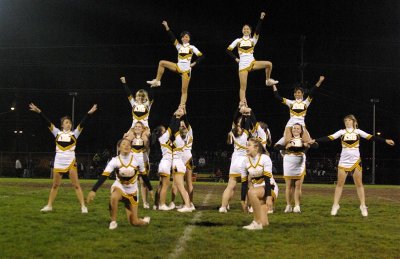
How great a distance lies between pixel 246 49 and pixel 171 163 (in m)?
3.60

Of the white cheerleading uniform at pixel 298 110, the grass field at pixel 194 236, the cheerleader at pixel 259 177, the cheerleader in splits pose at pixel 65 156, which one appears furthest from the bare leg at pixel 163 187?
the white cheerleading uniform at pixel 298 110

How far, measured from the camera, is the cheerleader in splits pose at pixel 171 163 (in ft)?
36.9

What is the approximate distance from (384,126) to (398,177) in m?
23.7

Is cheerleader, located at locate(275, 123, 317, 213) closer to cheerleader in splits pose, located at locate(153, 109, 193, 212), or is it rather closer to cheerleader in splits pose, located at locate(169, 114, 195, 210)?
cheerleader in splits pose, located at locate(169, 114, 195, 210)

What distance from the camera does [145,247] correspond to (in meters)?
6.77

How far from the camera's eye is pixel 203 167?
116 feet

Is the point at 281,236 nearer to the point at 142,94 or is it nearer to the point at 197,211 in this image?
the point at 197,211

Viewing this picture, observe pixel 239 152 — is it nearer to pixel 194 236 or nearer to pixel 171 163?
pixel 171 163

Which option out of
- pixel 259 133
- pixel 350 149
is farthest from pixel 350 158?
pixel 259 133

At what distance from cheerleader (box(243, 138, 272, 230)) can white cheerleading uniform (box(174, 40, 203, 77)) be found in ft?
14.8

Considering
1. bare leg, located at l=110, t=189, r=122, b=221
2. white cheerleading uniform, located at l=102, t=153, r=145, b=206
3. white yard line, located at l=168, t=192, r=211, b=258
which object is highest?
white cheerleading uniform, located at l=102, t=153, r=145, b=206

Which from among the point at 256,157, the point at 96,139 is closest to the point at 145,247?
the point at 256,157

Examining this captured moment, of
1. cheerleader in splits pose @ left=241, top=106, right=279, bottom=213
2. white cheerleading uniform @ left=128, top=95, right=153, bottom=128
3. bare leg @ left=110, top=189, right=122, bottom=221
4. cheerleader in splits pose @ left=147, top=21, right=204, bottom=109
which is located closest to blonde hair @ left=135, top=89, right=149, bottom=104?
white cheerleading uniform @ left=128, top=95, right=153, bottom=128

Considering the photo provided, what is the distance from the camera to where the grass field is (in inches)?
255
